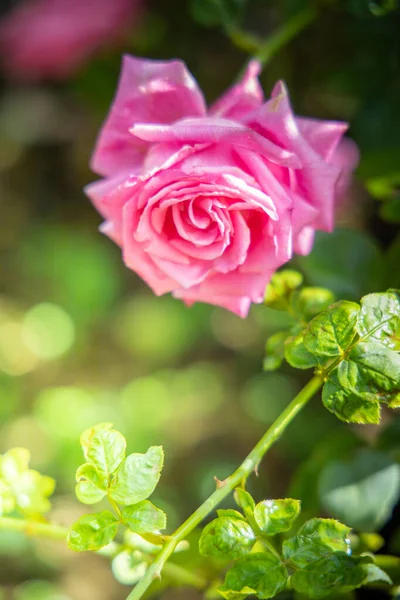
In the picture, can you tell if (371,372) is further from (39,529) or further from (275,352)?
(39,529)

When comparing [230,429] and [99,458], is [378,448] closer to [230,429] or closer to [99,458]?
[99,458]

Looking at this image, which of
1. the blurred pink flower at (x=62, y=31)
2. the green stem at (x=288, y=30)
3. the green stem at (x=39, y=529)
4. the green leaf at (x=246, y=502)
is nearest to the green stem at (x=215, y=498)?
the green leaf at (x=246, y=502)

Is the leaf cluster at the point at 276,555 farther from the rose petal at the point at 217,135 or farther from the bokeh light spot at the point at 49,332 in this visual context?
the bokeh light spot at the point at 49,332

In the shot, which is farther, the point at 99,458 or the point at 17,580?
the point at 17,580

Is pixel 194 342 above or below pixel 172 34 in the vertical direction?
below

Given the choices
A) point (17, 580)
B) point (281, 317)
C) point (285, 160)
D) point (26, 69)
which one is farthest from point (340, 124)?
point (26, 69)

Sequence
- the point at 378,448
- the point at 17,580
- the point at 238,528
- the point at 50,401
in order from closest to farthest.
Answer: the point at 238,528, the point at 378,448, the point at 17,580, the point at 50,401

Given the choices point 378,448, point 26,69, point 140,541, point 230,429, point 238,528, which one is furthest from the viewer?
point 26,69

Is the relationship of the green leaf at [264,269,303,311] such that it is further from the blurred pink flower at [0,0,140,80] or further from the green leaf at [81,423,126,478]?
the blurred pink flower at [0,0,140,80]

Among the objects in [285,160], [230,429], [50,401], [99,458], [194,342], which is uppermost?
[285,160]
